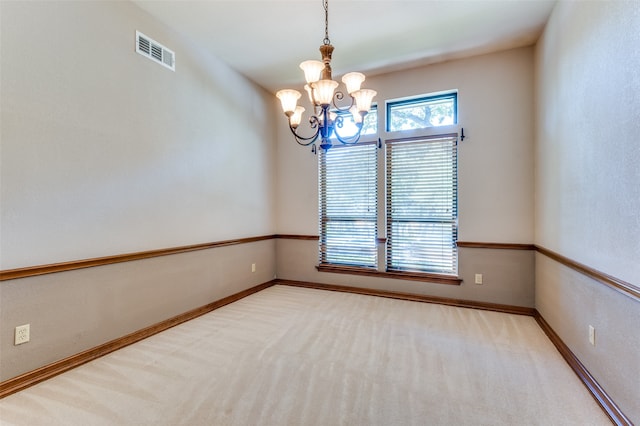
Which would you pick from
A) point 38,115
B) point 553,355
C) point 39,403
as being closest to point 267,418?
point 39,403

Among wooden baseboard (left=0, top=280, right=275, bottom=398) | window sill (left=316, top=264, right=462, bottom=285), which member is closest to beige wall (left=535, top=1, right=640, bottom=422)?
window sill (left=316, top=264, right=462, bottom=285)

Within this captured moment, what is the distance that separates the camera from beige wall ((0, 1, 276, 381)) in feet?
6.38

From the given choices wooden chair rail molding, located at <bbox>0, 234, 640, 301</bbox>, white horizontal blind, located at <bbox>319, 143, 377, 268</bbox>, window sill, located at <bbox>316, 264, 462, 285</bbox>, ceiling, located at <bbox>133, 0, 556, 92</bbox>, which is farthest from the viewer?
white horizontal blind, located at <bbox>319, 143, 377, 268</bbox>

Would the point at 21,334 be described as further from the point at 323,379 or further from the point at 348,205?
the point at 348,205

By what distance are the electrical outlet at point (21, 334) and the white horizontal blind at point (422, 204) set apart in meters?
3.49

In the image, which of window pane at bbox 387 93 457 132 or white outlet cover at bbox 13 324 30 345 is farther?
window pane at bbox 387 93 457 132

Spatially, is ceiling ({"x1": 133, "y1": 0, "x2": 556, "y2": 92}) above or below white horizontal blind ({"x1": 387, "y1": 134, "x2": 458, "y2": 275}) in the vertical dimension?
above

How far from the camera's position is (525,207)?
3.33 meters

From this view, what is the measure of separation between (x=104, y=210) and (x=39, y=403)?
1317 millimetres

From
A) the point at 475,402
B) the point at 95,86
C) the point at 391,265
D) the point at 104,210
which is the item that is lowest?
the point at 475,402

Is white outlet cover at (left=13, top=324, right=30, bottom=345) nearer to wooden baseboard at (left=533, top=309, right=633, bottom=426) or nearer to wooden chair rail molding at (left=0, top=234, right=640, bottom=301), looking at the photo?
wooden chair rail molding at (left=0, top=234, right=640, bottom=301)

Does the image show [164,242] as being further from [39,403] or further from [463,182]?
[463,182]

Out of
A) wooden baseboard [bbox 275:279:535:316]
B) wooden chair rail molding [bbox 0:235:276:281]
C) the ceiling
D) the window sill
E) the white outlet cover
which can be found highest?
the ceiling

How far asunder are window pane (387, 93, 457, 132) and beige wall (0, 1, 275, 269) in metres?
2.15
